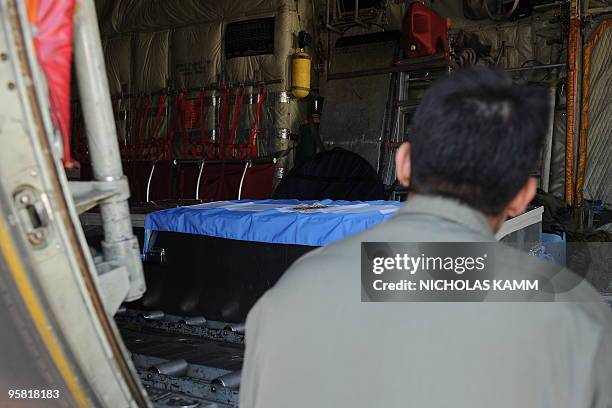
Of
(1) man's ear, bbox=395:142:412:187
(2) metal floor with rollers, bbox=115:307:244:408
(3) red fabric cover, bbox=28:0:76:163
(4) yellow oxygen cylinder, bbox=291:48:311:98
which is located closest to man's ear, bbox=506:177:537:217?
(1) man's ear, bbox=395:142:412:187

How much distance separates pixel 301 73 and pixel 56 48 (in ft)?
18.3

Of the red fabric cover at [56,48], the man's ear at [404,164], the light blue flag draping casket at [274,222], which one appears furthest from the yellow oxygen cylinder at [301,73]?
the man's ear at [404,164]

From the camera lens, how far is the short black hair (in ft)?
3.18

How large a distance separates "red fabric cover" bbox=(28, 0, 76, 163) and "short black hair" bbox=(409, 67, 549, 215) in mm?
875

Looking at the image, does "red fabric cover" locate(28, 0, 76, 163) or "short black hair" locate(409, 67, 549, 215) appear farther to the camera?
"red fabric cover" locate(28, 0, 76, 163)

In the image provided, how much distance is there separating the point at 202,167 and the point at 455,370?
665cm

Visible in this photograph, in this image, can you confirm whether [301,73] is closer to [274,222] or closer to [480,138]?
[274,222]

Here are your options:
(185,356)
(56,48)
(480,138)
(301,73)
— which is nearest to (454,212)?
(480,138)

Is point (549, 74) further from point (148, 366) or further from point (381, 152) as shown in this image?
point (148, 366)

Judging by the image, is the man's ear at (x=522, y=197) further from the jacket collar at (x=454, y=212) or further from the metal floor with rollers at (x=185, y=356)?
the metal floor with rollers at (x=185, y=356)

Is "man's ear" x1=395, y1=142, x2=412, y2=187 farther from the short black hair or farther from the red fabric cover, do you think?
the red fabric cover

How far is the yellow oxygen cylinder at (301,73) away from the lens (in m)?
6.79

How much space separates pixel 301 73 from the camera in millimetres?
6785

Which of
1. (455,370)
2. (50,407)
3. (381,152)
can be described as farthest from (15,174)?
(381,152)
